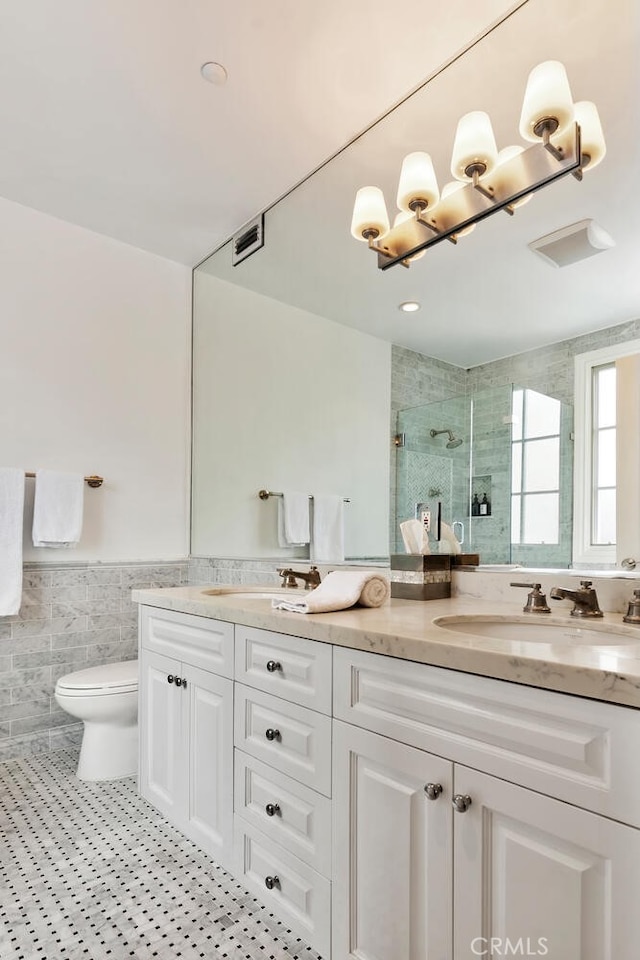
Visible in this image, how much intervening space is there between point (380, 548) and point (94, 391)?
170cm

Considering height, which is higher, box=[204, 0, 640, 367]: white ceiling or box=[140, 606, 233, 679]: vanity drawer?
box=[204, 0, 640, 367]: white ceiling

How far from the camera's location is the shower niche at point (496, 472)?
161cm

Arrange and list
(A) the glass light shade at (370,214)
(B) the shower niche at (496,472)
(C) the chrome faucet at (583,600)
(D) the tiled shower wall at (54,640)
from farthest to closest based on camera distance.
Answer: (D) the tiled shower wall at (54,640) → (A) the glass light shade at (370,214) → (B) the shower niche at (496,472) → (C) the chrome faucet at (583,600)

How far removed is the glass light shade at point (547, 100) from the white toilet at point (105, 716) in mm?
2350

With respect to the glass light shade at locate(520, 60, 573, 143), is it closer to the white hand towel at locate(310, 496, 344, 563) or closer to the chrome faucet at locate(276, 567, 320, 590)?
the white hand towel at locate(310, 496, 344, 563)

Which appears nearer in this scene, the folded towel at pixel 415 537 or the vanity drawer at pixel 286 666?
the vanity drawer at pixel 286 666

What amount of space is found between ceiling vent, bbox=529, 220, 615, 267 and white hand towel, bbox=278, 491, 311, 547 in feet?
4.46

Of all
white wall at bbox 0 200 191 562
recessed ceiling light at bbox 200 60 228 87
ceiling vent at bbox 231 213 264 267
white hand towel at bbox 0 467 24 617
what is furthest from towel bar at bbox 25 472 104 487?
recessed ceiling light at bbox 200 60 228 87

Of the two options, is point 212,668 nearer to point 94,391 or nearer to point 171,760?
point 171,760

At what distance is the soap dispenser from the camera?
4.29 feet

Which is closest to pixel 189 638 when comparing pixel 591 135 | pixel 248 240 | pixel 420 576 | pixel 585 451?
pixel 420 576

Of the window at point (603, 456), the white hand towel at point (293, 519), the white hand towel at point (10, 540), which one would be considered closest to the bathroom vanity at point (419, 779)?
the window at point (603, 456)

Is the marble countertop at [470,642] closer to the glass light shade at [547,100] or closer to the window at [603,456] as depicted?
the window at [603,456]

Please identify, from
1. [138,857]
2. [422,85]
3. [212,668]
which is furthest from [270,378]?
[138,857]
